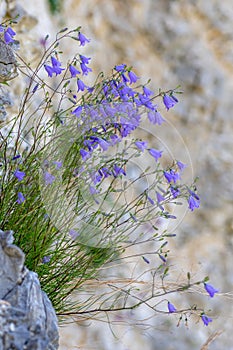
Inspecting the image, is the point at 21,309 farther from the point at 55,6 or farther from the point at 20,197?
the point at 55,6

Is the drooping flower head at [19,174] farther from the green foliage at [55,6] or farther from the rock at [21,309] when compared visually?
the green foliage at [55,6]

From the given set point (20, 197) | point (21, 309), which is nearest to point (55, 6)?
point (20, 197)

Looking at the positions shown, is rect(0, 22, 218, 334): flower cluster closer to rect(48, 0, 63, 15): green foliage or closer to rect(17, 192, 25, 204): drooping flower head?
rect(17, 192, 25, 204): drooping flower head

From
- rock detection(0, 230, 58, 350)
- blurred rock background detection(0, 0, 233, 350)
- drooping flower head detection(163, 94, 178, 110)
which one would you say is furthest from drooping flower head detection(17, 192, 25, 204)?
blurred rock background detection(0, 0, 233, 350)

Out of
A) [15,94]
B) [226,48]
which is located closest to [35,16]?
[15,94]

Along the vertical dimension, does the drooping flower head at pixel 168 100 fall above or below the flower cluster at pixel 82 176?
above

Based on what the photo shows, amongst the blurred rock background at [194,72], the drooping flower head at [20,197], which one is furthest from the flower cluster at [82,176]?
the blurred rock background at [194,72]
